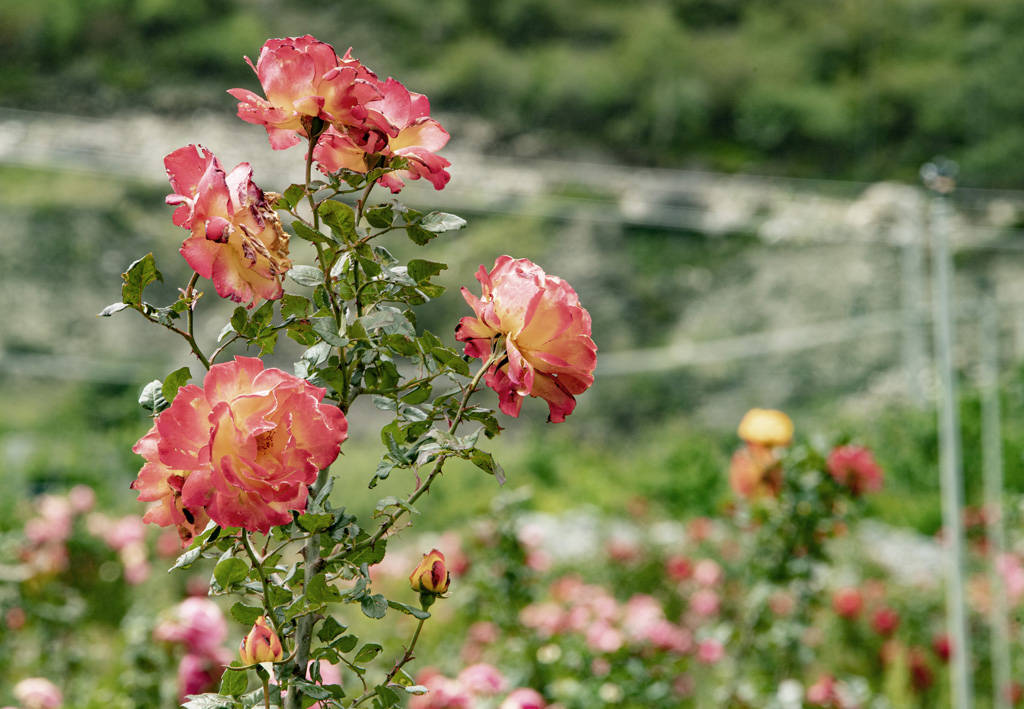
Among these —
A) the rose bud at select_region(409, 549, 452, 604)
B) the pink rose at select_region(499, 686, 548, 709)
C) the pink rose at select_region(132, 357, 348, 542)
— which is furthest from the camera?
the pink rose at select_region(499, 686, 548, 709)

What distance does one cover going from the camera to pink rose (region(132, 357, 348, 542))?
36 centimetres

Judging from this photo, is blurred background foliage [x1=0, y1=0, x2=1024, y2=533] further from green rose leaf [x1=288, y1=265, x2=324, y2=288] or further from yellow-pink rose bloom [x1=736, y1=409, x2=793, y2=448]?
green rose leaf [x1=288, y1=265, x2=324, y2=288]

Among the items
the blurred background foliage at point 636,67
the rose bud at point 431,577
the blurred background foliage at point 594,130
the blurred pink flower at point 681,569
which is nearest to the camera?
the rose bud at point 431,577

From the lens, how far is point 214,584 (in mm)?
434

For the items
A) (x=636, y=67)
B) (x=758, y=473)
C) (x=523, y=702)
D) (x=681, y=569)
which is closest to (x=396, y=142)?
(x=523, y=702)

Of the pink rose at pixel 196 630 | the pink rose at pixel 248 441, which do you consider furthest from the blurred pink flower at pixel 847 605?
the pink rose at pixel 248 441

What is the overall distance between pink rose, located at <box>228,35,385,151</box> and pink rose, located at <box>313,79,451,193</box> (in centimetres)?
1

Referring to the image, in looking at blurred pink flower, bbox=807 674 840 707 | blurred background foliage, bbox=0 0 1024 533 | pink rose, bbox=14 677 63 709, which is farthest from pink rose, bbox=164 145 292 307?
blurred background foliage, bbox=0 0 1024 533

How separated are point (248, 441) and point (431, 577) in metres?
0.16

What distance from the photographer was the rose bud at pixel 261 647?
0.43 metres

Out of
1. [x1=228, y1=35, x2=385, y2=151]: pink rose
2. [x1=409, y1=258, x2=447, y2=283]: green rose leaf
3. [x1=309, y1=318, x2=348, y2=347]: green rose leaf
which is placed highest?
[x1=228, y1=35, x2=385, y2=151]: pink rose

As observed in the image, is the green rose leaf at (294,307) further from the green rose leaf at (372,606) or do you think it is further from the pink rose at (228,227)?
the green rose leaf at (372,606)

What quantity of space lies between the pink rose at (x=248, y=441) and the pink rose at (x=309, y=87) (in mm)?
118

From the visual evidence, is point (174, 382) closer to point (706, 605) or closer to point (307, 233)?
point (307, 233)
